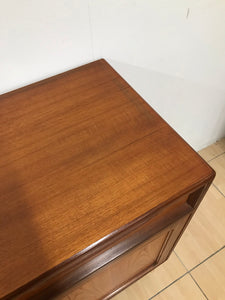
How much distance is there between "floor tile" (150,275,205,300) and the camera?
0.99 meters

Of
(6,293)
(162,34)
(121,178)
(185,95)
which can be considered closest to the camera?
(6,293)

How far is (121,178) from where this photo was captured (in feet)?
1.44

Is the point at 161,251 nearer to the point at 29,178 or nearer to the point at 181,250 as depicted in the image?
the point at 181,250

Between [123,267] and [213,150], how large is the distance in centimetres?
107

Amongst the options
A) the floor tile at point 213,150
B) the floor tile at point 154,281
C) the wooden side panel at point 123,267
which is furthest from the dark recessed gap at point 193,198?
the floor tile at point 213,150

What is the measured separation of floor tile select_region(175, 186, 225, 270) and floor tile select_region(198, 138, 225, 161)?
28 cm

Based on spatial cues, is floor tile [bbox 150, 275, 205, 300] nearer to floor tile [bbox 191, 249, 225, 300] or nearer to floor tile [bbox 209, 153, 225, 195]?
floor tile [bbox 191, 249, 225, 300]

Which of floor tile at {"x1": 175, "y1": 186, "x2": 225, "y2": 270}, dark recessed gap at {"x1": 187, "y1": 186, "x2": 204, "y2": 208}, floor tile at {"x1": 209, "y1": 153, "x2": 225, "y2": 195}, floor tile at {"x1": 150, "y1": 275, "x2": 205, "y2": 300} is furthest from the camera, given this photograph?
floor tile at {"x1": 209, "y1": 153, "x2": 225, "y2": 195}

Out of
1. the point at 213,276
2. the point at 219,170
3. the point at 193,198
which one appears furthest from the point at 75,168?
the point at 219,170

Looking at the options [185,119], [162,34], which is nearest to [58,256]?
[162,34]

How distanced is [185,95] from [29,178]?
0.79 metres

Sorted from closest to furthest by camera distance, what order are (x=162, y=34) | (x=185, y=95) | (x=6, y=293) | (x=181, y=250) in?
1. (x=6, y=293)
2. (x=162, y=34)
3. (x=185, y=95)
4. (x=181, y=250)

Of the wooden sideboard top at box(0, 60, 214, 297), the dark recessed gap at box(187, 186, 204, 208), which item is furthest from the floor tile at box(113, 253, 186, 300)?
the wooden sideboard top at box(0, 60, 214, 297)

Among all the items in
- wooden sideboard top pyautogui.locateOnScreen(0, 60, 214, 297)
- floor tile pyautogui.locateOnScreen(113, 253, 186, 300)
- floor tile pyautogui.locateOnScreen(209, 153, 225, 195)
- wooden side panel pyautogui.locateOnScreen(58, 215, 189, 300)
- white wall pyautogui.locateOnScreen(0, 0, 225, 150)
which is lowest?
floor tile pyautogui.locateOnScreen(113, 253, 186, 300)
